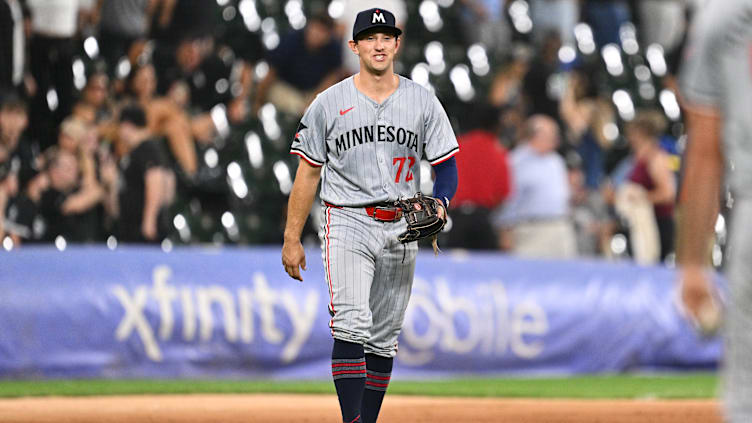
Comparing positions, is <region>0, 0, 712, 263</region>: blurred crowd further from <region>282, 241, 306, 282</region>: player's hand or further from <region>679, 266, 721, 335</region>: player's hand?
<region>679, 266, 721, 335</region>: player's hand

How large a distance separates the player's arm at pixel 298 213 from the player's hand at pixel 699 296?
286 cm

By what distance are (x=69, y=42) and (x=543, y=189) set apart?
5492 millimetres

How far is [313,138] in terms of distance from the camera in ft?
19.3

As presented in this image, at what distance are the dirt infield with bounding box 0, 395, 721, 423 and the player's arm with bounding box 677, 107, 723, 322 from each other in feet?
15.3

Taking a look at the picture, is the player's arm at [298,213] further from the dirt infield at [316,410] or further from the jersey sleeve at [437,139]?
the dirt infield at [316,410]

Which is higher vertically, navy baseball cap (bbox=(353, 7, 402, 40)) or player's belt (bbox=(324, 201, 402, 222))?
navy baseball cap (bbox=(353, 7, 402, 40))

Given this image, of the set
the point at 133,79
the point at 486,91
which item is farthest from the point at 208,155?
the point at 486,91

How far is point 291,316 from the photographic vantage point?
36.2 ft

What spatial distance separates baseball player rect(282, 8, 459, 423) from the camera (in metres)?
5.79

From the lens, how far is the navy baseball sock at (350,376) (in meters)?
5.62

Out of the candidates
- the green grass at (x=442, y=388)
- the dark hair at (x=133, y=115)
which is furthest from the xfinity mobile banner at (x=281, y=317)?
the dark hair at (x=133, y=115)

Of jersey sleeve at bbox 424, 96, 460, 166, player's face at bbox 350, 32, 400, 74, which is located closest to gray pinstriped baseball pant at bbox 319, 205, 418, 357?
jersey sleeve at bbox 424, 96, 460, 166

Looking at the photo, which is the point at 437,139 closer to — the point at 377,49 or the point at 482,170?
the point at 377,49

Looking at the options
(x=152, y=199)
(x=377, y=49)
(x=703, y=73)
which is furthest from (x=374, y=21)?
(x=152, y=199)
